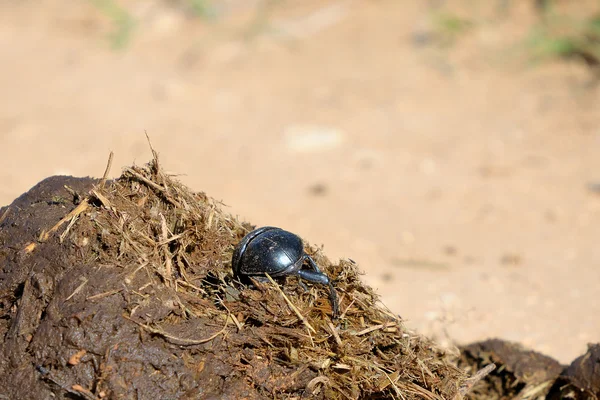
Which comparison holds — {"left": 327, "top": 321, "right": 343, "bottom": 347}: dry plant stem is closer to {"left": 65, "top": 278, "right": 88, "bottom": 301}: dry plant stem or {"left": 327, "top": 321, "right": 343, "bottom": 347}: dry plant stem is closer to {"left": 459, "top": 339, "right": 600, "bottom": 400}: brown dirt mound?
{"left": 65, "top": 278, "right": 88, "bottom": 301}: dry plant stem

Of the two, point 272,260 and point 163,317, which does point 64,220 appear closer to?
point 163,317

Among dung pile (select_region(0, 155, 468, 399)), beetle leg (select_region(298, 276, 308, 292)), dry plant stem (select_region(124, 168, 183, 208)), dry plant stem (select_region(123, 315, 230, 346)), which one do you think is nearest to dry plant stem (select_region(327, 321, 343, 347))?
dung pile (select_region(0, 155, 468, 399))

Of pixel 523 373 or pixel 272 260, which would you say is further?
pixel 523 373

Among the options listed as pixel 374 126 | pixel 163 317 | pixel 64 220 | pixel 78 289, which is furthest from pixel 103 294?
pixel 374 126

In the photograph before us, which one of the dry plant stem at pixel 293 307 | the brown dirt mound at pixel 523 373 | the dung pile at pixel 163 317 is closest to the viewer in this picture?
the dung pile at pixel 163 317

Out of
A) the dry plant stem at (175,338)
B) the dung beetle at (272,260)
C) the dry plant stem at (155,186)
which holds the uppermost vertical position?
the dry plant stem at (155,186)

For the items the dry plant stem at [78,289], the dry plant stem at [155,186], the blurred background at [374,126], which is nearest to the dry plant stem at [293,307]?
the dry plant stem at [155,186]

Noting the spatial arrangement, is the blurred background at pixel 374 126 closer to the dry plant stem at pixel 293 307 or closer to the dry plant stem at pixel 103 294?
the dry plant stem at pixel 293 307
